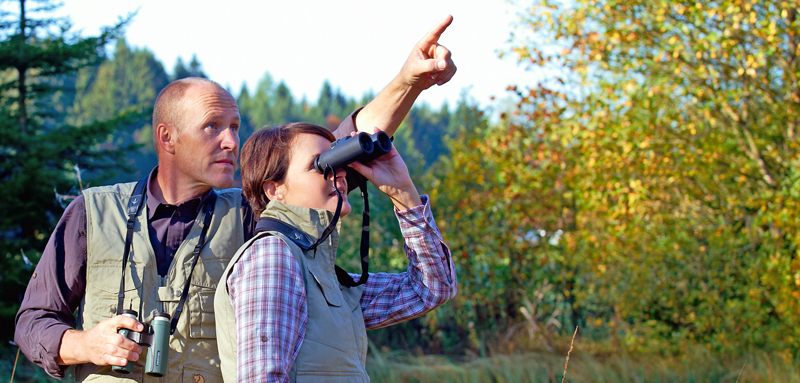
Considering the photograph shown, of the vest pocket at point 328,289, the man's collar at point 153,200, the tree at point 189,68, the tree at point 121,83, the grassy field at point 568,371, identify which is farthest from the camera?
the tree at point 189,68

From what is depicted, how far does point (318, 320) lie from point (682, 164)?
17.5 feet

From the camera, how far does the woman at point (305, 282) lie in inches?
62.9

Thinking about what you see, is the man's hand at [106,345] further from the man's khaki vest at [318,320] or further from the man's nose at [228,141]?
the man's nose at [228,141]

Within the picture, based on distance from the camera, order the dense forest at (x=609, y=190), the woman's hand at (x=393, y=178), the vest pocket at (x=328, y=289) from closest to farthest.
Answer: the vest pocket at (x=328, y=289), the woman's hand at (x=393, y=178), the dense forest at (x=609, y=190)

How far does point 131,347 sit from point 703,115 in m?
6.01

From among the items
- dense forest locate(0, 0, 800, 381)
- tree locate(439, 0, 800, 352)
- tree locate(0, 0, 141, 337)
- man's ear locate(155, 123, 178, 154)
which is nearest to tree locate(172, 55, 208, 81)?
tree locate(0, 0, 141, 337)

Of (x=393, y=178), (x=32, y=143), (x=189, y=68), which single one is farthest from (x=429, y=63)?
(x=189, y=68)

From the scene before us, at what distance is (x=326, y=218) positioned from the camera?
6.10ft

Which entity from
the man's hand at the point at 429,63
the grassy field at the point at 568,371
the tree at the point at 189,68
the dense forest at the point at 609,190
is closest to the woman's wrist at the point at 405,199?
the man's hand at the point at 429,63

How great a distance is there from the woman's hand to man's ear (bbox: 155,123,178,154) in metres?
0.65

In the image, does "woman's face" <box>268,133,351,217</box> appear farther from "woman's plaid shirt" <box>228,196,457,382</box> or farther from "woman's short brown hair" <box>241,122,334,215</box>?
"woman's plaid shirt" <box>228,196,457,382</box>

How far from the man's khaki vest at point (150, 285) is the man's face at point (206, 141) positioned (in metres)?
0.17

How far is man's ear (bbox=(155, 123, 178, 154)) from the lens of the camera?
7.28 feet

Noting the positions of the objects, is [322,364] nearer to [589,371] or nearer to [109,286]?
[109,286]
